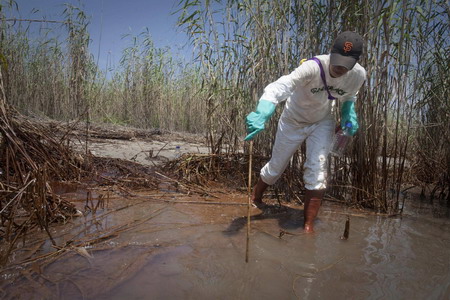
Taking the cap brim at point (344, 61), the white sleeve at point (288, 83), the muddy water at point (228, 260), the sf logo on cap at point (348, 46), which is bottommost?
the muddy water at point (228, 260)

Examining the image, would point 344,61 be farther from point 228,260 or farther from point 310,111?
point 228,260

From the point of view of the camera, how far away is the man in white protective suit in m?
2.14

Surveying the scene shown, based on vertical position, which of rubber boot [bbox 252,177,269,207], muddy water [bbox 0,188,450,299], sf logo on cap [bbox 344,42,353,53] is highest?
sf logo on cap [bbox 344,42,353,53]

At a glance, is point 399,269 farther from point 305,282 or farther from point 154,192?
point 154,192

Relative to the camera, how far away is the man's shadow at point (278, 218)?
2397 mm

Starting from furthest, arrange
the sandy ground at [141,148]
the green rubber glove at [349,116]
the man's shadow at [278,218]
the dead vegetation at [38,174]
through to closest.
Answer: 1. the sandy ground at [141,148]
2. the green rubber glove at [349,116]
3. the man's shadow at [278,218]
4. the dead vegetation at [38,174]

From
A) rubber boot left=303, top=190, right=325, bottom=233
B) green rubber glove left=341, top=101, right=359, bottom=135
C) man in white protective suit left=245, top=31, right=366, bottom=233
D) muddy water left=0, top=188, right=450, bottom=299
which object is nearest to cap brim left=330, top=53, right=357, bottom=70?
man in white protective suit left=245, top=31, right=366, bottom=233

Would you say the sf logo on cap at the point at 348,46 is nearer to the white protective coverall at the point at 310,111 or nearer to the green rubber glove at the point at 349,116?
the white protective coverall at the point at 310,111

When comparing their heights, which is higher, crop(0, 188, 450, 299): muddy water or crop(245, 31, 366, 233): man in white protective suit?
crop(245, 31, 366, 233): man in white protective suit

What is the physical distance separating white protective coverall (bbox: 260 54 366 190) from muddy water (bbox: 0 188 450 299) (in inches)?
19.8

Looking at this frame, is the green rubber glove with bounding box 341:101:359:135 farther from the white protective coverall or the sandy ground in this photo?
the sandy ground

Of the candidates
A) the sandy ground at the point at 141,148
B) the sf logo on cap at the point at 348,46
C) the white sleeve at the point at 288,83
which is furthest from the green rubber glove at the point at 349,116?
the sandy ground at the point at 141,148

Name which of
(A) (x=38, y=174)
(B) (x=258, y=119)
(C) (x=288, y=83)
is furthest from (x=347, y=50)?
(A) (x=38, y=174)

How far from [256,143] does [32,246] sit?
8.25ft
